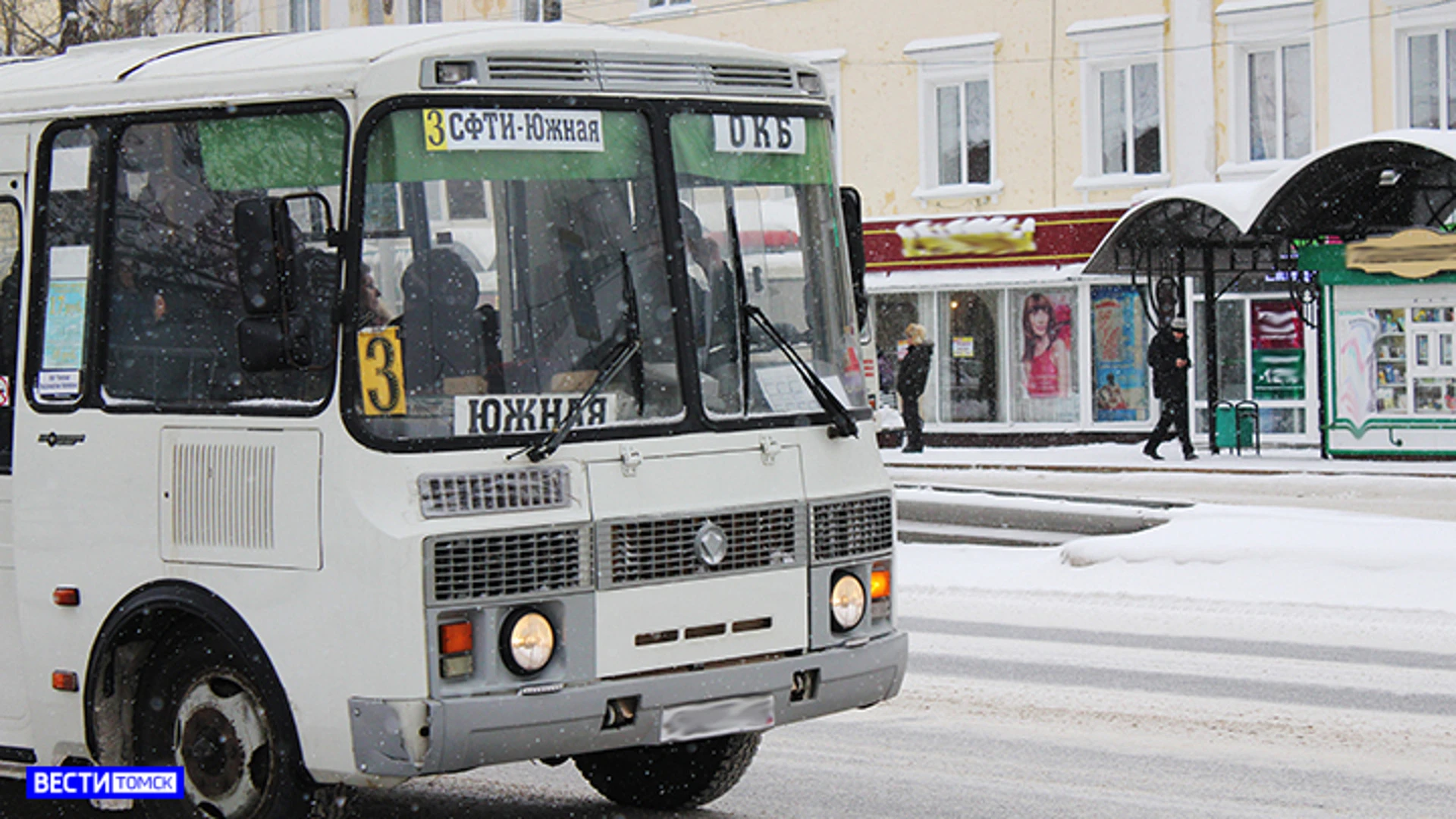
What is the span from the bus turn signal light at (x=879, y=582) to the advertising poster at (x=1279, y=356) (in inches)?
921

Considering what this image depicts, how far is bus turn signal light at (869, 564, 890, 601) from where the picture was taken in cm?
668

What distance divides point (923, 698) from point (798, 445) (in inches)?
127

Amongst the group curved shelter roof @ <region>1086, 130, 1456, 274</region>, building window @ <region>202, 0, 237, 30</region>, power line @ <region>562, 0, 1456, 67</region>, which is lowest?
curved shelter roof @ <region>1086, 130, 1456, 274</region>

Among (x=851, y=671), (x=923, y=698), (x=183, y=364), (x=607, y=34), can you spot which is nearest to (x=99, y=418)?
(x=183, y=364)

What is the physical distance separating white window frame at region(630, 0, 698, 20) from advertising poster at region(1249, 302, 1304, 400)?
33.9 ft

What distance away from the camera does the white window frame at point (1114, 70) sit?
96.5ft

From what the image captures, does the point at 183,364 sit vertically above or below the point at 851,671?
above

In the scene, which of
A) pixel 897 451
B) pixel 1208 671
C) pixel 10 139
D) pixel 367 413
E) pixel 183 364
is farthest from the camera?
pixel 897 451

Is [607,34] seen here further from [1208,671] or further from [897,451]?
[897,451]

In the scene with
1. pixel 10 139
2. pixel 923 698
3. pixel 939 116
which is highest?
pixel 939 116

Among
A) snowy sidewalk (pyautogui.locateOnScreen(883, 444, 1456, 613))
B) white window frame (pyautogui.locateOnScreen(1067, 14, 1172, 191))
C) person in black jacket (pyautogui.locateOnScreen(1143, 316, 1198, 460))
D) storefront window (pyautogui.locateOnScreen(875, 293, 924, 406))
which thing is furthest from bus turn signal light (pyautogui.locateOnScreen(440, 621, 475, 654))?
storefront window (pyautogui.locateOnScreen(875, 293, 924, 406))

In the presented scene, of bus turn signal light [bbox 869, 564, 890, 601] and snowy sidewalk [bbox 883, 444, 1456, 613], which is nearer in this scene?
bus turn signal light [bbox 869, 564, 890, 601]

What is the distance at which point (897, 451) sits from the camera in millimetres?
30266

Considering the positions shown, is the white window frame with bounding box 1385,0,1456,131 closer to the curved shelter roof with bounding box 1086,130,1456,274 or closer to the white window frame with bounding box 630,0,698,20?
the curved shelter roof with bounding box 1086,130,1456,274
